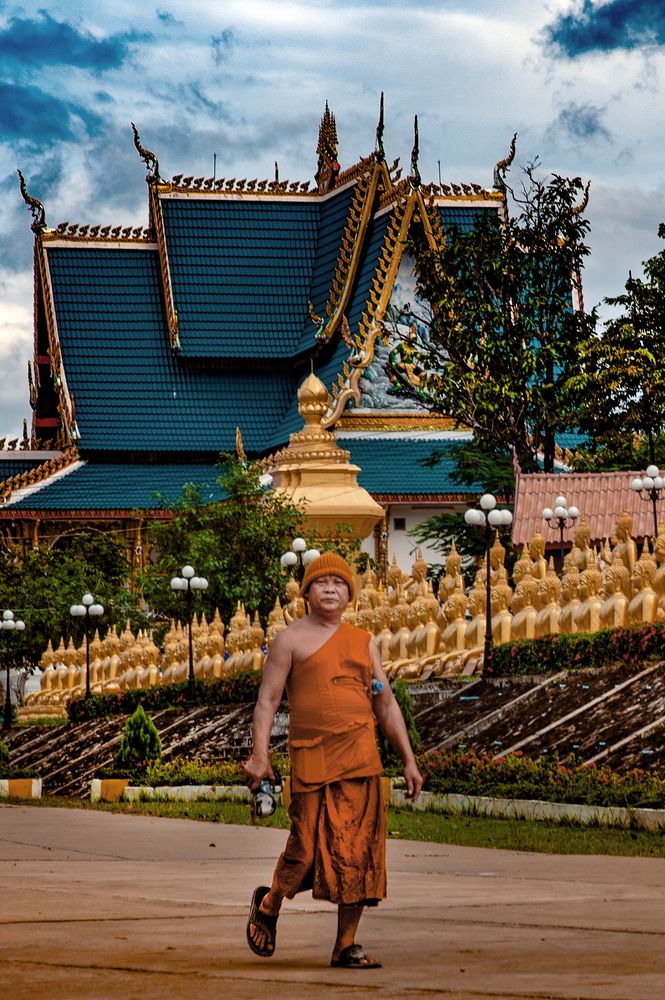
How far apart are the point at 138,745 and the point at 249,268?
33772 millimetres

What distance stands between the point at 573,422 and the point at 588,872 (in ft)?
72.0

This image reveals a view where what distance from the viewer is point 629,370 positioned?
29.2 metres

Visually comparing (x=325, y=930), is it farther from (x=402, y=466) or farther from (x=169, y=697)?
(x=402, y=466)

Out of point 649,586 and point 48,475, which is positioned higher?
point 48,475

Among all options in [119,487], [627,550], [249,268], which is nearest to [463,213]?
[249,268]

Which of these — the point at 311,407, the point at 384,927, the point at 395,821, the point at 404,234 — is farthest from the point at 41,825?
the point at 404,234

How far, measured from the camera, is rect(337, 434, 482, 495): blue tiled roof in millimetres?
43719

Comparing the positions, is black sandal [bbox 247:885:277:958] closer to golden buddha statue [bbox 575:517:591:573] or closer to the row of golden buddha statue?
the row of golden buddha statue

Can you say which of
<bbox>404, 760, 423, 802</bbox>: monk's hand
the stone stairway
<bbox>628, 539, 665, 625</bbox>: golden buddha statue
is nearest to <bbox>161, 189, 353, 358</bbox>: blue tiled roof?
the stone stairway

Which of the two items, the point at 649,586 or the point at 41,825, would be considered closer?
the point at 41,825

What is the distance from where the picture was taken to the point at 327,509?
30.0 meters

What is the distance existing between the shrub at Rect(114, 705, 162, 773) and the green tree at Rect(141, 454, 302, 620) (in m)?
9.56

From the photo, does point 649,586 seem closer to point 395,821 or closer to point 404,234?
point 395,821

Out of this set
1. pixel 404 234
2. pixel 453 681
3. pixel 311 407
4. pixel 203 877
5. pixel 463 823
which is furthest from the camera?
pixel 404 234
